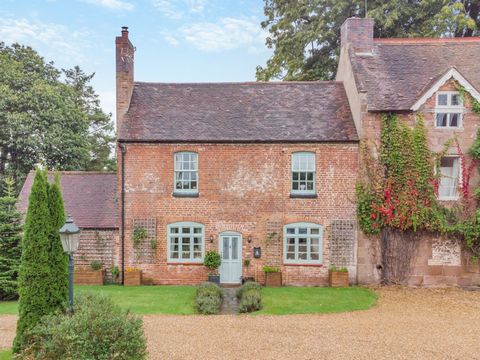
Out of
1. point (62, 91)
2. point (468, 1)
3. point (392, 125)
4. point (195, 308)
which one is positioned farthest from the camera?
point (62, 91)

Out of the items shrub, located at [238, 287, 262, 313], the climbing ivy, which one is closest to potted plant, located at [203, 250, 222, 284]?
shrub, located at [238, 287, 262, 313]

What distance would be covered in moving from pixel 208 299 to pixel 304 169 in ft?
23.4

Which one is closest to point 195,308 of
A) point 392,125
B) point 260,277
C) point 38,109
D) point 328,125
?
point 260,277

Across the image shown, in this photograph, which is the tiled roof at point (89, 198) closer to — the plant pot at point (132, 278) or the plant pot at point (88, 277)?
the plant pot at point (88, 277)

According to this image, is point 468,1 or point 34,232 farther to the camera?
point 468,1

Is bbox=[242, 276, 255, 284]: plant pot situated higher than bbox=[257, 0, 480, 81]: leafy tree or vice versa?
bbox=[257, 0, 480, 81]: leafy tree

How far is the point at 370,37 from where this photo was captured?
19.6 metres

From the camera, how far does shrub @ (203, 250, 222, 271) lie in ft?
56.1

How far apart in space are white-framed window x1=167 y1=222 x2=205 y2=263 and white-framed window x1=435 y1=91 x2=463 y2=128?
11.4m

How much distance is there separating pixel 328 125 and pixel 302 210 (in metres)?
4.08

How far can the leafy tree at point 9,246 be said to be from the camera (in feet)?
49.6

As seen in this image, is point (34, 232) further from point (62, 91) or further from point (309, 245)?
point (62, 91)

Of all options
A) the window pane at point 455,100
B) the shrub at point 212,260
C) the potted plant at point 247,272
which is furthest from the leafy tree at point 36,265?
the window pane at point 455,100

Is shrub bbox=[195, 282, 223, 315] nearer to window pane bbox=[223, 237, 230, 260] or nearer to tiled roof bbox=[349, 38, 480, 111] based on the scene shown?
window pane bbox=[223, 237, 230, 260]
